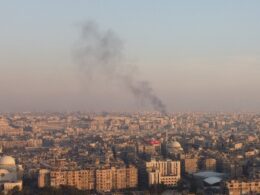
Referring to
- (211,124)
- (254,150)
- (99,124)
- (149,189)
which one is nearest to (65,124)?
(99,124)

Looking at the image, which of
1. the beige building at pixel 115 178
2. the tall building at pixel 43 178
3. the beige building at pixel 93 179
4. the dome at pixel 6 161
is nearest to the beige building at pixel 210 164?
the beige building at pixel 115 178

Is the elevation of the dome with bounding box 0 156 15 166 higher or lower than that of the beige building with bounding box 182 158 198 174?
higher

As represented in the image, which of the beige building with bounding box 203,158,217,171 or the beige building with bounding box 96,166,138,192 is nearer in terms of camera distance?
the beige building with bounding box 96,166,138,192

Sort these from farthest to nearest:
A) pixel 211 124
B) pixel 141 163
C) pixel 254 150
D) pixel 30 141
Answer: pixel 211 124 → pixel 30 141 → pixel 254 150 → pixel 141 163

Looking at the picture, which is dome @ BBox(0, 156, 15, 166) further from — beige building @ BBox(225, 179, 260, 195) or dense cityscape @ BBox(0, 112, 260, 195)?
beige building @ BBox(225, 179, 260, 195)

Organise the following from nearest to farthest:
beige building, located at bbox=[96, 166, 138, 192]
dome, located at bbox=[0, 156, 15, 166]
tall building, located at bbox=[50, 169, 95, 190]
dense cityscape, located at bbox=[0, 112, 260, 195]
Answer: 1. dense cityscape, located at bbox=[0, 112, 260, 195]
2. tall building, located at bbox=[50, 169, 95, 190]
3. beige building, located at bbox=[96, 166, 138, 192]
4. dome, located at bbox=[0, 156, 15, 166]

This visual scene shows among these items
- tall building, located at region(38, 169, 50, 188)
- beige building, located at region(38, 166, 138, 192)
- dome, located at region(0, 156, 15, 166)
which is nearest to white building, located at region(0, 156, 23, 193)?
dome, located at region(0, 156, 15, 166)

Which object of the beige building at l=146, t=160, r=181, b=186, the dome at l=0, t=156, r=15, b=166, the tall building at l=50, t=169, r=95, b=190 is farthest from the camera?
the dome at l=0, t=156, r=15, b=166

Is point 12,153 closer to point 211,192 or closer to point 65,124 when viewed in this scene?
point 211,192
